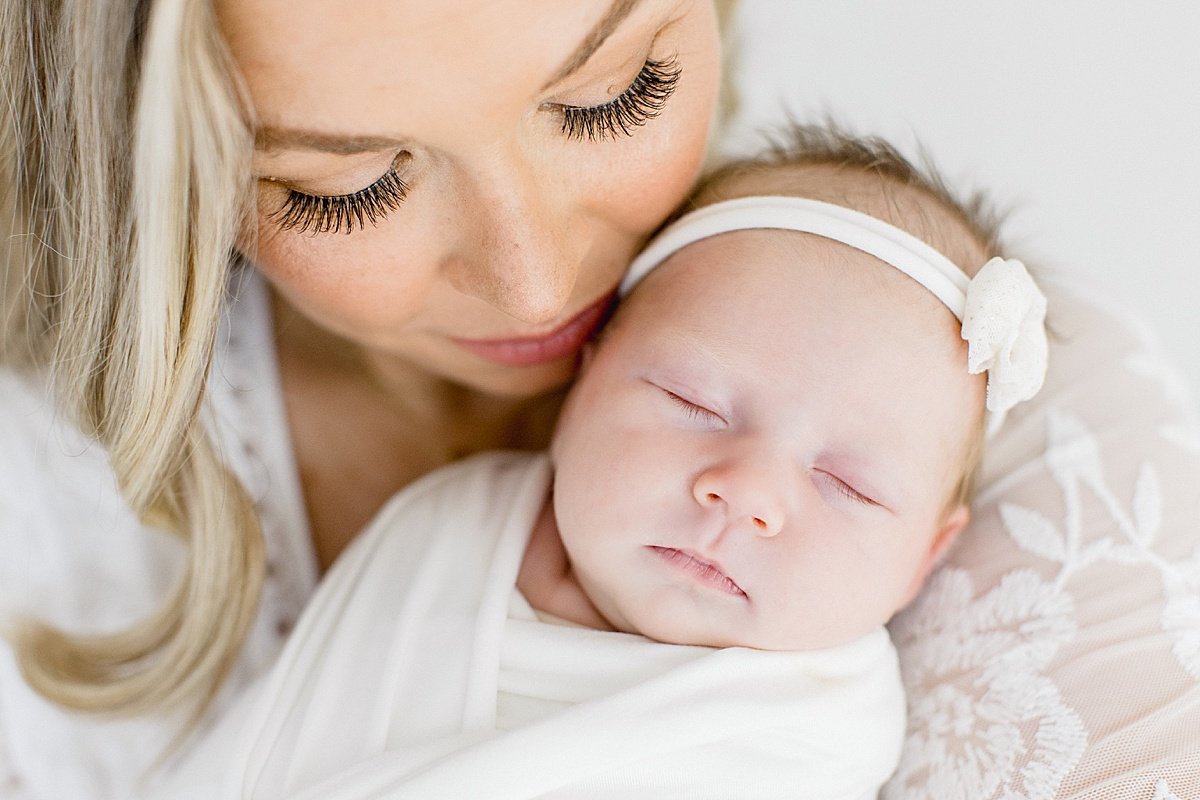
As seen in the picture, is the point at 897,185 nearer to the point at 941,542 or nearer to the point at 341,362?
the point at 941,542

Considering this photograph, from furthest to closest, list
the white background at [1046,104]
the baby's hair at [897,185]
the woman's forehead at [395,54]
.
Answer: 1. the white background at [1046,104]
2. the baby's hair at [897,185]
3. the woman's forehead at [395,54]

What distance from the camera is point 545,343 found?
1.35 meters

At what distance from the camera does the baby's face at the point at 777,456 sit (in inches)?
44.3

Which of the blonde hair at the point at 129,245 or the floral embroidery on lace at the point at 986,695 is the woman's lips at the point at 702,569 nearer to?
the floral embroidery on lace at the point at 986,695

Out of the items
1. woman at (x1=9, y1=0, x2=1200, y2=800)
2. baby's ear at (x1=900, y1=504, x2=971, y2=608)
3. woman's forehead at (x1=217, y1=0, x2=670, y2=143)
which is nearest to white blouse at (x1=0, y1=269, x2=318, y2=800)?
woman at (x1=9, y1=0, x2=1200, y2=800)

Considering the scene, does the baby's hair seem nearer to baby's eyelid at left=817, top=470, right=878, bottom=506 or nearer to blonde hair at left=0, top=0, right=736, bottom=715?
baby's eyelid at left=817, top=470, right=878, bottom=506

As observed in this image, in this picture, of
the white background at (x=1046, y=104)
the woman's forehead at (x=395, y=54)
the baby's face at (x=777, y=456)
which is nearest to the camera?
the woman's forehead at (x=395, y=54)

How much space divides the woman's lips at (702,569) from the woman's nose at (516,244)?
30cm

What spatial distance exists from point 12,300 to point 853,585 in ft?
3.58

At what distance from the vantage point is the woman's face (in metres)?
0.88

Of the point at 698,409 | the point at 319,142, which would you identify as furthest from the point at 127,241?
the point at 698,409

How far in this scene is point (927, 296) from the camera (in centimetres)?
120

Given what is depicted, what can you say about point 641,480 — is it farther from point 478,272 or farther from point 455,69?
point 455,69

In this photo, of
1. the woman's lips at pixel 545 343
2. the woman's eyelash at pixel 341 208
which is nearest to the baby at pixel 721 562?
the woman's lips at pixel 545 343
